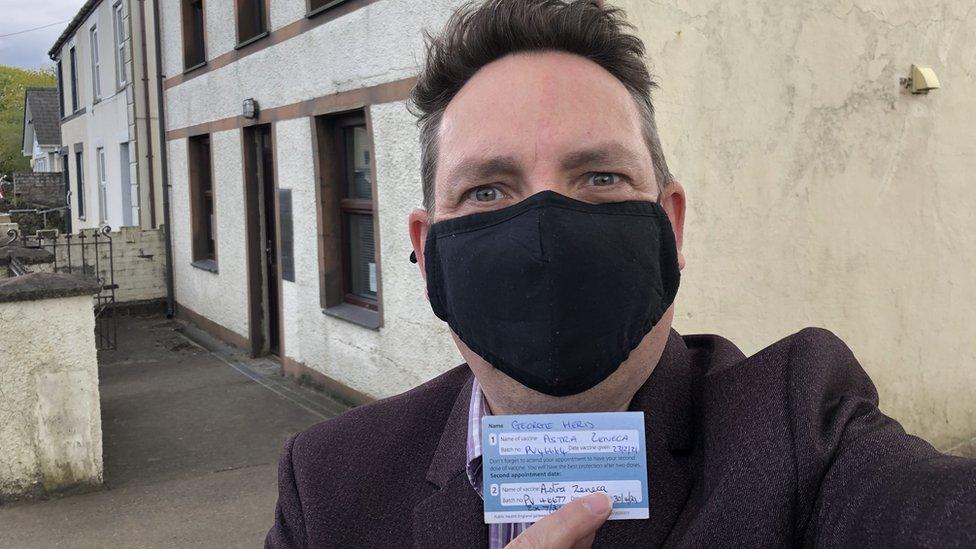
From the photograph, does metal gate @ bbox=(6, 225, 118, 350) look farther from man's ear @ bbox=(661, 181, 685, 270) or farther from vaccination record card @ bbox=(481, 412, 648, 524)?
vaccination record card @ bbox=(481, 412, 648, 524)

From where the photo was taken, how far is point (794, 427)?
1.16m

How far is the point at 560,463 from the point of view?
1.16 metres

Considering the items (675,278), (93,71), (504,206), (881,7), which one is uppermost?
(93,71)

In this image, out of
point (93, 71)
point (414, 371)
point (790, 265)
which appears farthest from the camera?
point (93, 71)

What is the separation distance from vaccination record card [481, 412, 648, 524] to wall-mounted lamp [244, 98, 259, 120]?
8045mm

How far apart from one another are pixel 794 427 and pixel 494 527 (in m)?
0.55

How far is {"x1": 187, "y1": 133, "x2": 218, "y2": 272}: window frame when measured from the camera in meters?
11.3

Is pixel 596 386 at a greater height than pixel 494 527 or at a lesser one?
greater

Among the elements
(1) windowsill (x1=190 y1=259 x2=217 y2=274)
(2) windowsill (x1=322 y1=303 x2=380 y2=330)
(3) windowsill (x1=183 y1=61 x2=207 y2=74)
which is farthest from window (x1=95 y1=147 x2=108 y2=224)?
(2) windowsill (x1=322 y1=303 x2=380 y2=330)

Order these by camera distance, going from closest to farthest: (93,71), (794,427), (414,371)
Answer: (794,427) < (414,371) < (93,71)

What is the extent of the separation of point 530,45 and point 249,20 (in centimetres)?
840

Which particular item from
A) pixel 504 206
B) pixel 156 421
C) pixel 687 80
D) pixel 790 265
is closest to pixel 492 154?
pixel 504 206

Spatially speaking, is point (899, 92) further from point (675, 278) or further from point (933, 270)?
point (675, 278)

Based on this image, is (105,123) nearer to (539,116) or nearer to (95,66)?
(95,66)
